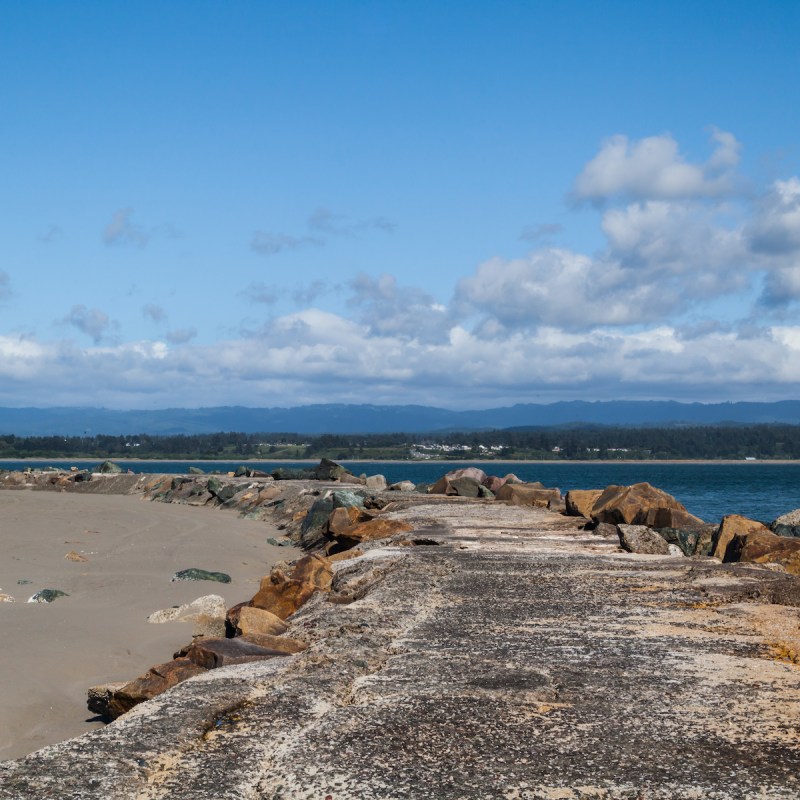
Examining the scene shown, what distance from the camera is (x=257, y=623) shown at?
322 inches

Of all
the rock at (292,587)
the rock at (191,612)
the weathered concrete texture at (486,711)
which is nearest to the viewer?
the weathered concrete texture at (486,711)

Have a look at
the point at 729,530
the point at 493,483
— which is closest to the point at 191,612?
the point at 729,530

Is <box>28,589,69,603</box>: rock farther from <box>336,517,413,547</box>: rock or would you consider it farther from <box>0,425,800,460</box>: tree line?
<box>0,425,800,460</box>: tree line

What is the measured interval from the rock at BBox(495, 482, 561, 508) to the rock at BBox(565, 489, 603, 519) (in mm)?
2941

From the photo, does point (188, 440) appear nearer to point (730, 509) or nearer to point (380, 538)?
point (730, 509)

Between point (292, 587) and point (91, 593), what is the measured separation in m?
3.41

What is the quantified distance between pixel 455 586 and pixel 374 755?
4.69 m

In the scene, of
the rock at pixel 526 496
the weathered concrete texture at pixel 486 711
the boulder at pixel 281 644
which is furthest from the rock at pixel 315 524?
the boulder at pixel 281 644

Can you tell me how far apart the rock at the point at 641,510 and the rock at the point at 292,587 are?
17.4ft

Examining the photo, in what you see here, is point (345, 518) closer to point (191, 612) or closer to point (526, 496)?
point (526, 496)

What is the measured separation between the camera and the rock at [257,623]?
8.07m

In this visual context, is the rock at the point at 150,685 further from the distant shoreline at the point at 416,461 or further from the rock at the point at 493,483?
the distant shoreline at the point at 416,461

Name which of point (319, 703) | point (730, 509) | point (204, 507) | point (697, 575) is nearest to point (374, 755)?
point (319, 703)

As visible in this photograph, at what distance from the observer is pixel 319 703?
4.96 meters
